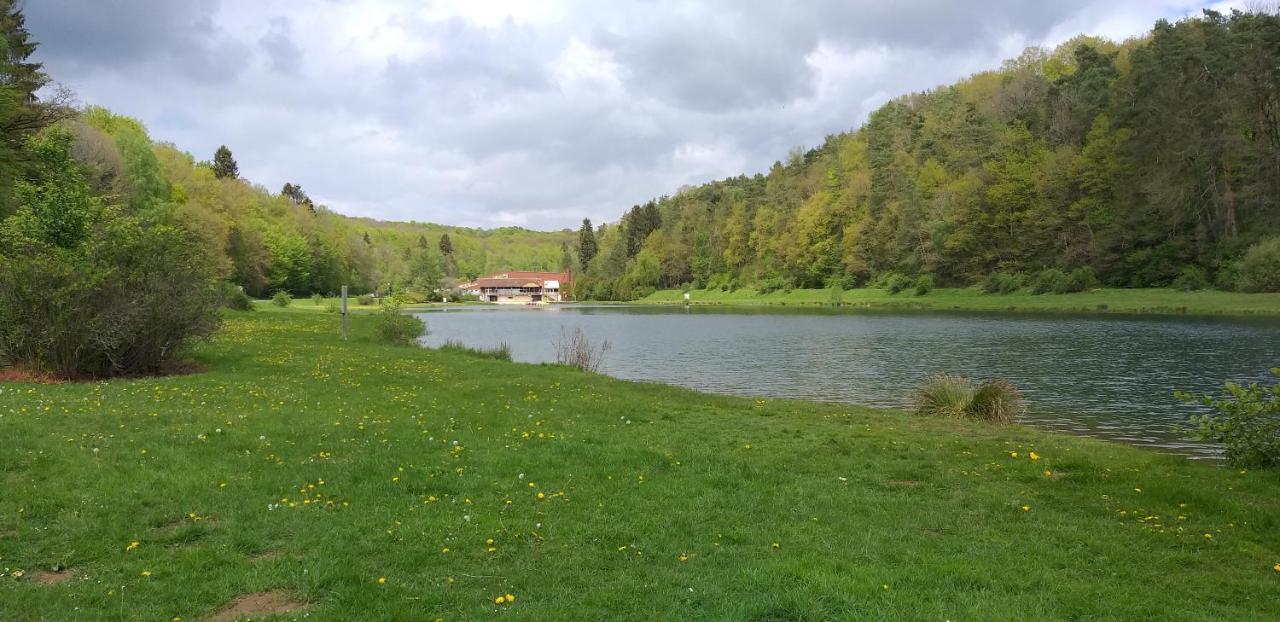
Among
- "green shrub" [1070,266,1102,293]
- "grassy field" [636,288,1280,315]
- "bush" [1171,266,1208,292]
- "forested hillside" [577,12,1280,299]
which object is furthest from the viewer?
"green shrub" [1070,266,1102,293]

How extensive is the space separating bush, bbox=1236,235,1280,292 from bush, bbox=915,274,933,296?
3579cm

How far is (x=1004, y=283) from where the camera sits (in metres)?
79.9

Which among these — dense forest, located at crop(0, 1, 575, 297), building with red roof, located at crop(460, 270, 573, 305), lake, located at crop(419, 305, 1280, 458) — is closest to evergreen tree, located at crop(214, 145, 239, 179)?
dense forest, located at crop(0, 1, 575, 297)

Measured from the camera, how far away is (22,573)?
19.7ft

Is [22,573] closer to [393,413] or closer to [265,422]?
[265,422]

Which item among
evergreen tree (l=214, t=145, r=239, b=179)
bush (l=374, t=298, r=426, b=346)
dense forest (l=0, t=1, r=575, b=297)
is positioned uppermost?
evergreen tree (l=214, t=145, r=239, b=179)

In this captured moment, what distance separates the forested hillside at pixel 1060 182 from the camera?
208 ft

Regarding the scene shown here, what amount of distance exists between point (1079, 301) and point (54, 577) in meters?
77.4

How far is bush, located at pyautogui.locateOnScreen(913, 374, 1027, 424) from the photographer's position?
17.7 m

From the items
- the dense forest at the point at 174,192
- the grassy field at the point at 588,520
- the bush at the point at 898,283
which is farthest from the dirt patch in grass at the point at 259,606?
the bush at the point at 898,283

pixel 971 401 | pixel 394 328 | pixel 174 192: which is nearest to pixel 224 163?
pixel 174 192

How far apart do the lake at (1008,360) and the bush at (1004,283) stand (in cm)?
2486

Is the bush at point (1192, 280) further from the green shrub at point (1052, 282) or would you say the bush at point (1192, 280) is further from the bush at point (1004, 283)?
the bush at point (1004, 283)

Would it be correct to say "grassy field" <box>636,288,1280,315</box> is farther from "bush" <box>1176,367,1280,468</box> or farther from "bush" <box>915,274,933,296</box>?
"bush" <box>1176,367,1280,468</box>
